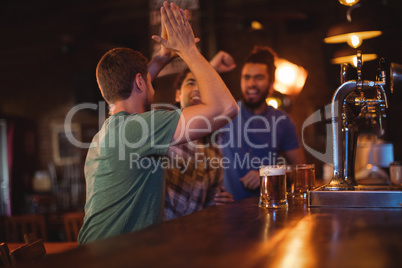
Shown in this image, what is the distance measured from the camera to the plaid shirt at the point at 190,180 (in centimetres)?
220

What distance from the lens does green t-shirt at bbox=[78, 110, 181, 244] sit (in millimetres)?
1454

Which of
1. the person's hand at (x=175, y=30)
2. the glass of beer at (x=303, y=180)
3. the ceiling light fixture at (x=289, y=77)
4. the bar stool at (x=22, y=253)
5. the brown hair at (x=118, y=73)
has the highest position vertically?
the ceiling light fixture at (x=289, y=77)

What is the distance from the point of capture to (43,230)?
2947 millimetres

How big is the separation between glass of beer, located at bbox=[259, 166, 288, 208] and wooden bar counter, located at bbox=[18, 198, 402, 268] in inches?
9.4

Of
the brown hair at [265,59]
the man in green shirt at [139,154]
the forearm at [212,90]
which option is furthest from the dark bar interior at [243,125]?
the brown hair at [265,59]

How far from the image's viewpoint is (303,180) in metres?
1.80

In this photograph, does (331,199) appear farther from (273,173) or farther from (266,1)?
(266,1)

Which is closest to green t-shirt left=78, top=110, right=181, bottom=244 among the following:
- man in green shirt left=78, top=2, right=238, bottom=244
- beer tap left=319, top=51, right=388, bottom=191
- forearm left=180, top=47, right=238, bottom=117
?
man in green shirt left=78, top=2, right=238, bottom=244

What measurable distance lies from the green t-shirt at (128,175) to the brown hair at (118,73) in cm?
16

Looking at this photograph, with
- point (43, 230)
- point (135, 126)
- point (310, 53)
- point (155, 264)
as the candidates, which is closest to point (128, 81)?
point (135, 126)

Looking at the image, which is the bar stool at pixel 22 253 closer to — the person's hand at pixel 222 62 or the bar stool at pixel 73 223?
the bar stool at pixel 73 223

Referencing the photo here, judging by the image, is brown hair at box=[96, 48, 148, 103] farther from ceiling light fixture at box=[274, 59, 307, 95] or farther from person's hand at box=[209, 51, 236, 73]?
ceiling light fixture at box=[274, 59, 307, 95]

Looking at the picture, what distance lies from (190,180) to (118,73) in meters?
0.81

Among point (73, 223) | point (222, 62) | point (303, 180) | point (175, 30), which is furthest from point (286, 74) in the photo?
point (175, 30)
